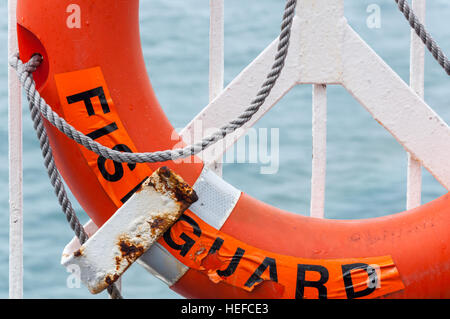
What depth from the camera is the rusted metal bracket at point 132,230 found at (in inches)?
53.2

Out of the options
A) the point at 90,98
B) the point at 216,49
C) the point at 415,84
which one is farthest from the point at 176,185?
the point at 415,84

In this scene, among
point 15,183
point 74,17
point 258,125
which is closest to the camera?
point 74,17

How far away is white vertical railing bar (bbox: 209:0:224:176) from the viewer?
180 centimetres

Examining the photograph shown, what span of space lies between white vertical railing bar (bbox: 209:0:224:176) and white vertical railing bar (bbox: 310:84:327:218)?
0.82 ft

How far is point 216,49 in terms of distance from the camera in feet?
5.94

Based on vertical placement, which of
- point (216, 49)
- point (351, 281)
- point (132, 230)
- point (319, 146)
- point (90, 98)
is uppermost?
point (216, 49)

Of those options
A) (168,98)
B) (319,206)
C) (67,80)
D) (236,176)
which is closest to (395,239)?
(319,206)

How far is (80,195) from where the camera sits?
1.42 meters

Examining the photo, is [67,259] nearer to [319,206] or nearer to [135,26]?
[135,26]

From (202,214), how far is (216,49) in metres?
0.57

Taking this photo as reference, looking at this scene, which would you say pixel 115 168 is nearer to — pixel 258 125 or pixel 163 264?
pixel 163 264

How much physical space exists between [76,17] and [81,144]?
0.25 metres

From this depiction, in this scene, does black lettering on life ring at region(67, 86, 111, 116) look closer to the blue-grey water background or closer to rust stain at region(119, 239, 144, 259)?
rust stain at region(119, 239, 144, 259)

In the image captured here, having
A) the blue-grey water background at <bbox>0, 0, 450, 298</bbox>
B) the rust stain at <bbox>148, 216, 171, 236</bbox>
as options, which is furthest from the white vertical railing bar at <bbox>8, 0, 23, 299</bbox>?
the blue-grey water background at <bbox>0, 0, 450, 298</bbox>
